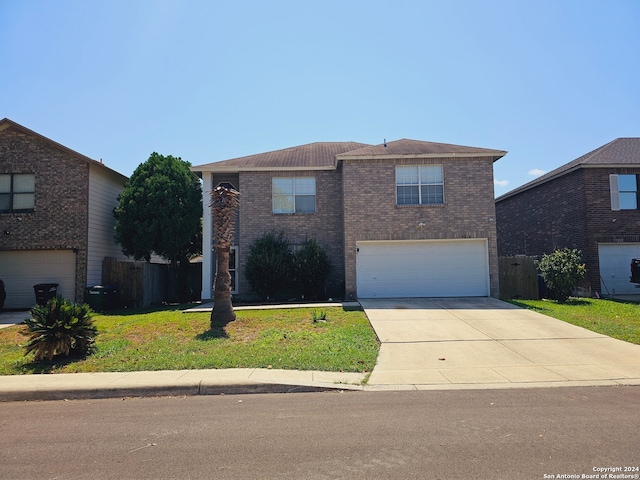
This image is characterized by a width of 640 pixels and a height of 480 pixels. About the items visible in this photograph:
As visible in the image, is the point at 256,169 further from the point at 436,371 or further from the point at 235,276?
the point at 436,371

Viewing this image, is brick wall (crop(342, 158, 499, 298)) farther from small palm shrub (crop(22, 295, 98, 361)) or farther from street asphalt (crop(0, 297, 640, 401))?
small palm shrub (crop(22, 295, 98, 361))

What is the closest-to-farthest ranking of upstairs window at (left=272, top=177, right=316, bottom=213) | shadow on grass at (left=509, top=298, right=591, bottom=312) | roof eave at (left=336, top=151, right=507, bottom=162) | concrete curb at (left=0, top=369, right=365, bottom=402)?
concrete curb at (left=0, top=369, right=365, bottom=402), shadow on grass at (left=509, top=298, right=591, bottom=312), roof eave at (left=336, top=151, right=507, bottom=162), upstairs window at (left=272, top=177, right=316, bottom=213)

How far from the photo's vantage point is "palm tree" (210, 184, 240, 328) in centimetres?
1140

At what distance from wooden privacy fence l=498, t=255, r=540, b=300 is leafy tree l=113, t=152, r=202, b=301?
1247 cm

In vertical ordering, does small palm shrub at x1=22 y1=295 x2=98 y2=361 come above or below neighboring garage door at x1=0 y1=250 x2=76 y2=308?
below

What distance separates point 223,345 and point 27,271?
494 inches

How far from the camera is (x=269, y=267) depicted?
15820mm

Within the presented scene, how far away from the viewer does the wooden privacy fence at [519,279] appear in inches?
667

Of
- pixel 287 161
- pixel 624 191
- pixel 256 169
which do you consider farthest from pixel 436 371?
pixel 624 191

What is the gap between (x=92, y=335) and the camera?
8867 mm

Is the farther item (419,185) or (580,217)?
(580,217)

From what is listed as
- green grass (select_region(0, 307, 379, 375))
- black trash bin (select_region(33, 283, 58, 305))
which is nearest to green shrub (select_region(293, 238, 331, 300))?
green grass (select_region(0, 307, 379, 375))

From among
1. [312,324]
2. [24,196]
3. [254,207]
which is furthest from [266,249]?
[24,196]

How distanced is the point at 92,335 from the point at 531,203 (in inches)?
823
